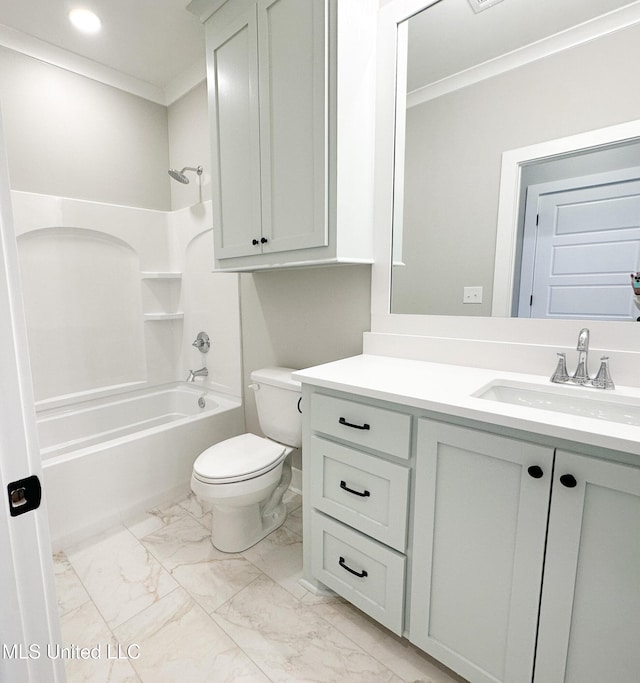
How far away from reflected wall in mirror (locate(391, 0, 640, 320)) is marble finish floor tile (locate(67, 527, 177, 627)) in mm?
1550

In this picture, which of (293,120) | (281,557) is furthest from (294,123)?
(281,557)

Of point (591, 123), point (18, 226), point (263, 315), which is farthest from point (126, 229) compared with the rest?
point (591, 123)

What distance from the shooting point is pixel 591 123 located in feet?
3.87

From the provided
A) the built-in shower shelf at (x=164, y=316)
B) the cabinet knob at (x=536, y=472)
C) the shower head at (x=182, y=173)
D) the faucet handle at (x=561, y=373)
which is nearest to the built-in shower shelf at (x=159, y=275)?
the built-in shower shelf at (x=164, y=316)

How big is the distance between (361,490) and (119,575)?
3.84 feet

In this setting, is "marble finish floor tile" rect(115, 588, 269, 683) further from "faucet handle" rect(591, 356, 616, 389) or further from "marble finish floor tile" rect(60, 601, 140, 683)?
"faucet handle" rect(591, 356, 616, 389)

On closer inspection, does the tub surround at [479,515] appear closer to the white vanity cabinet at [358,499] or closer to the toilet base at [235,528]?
the white vanity cabinet at [358,499]

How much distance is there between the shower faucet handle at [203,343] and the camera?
8.75ft

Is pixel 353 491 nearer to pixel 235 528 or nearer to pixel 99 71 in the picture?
pixel 235 528

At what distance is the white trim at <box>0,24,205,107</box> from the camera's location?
2104 millimetres

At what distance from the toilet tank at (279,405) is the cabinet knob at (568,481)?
44.6 inches

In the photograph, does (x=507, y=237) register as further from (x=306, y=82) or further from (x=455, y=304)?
(x=306, y=82)

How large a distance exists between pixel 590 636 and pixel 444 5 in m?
2.07

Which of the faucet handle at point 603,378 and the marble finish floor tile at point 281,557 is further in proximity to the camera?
the marble finish floor tile at point 281,557
